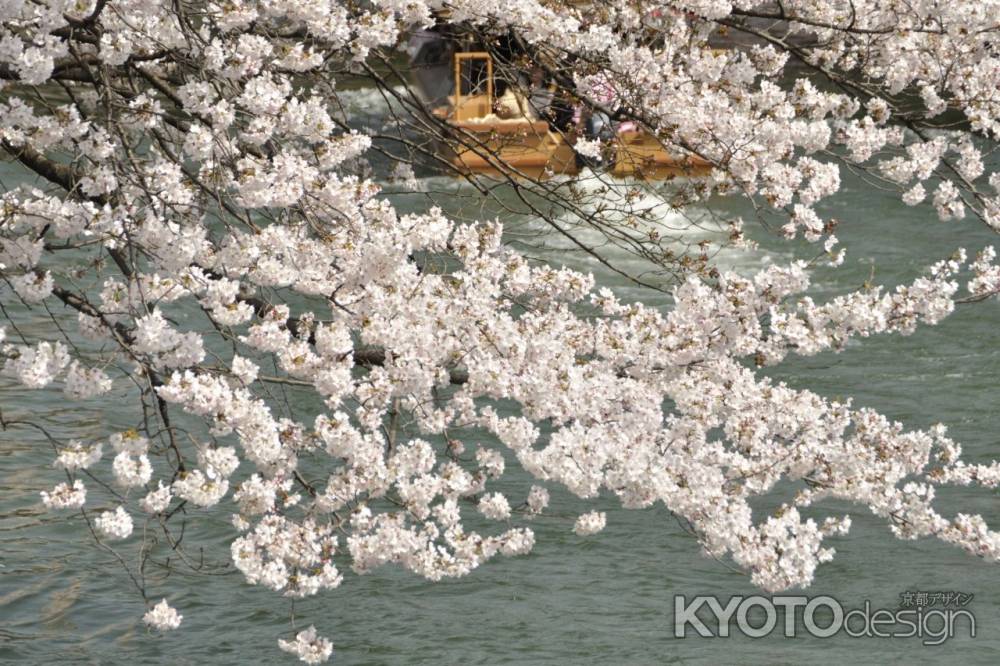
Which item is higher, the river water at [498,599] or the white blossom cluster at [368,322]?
the white blossom cluster at [368,322]

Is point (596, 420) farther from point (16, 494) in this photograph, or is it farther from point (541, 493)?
point (16, 494)

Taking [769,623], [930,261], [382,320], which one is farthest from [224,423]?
[930,261]

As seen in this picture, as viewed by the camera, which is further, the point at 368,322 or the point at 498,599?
the point at 498,599

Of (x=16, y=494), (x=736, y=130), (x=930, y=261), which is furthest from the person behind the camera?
(x=930, y=261)

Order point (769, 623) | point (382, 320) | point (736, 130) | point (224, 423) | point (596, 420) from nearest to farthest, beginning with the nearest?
point (224, 423) → point (382, 320) → point (596, 420) → point (736, 130) → point (769, 623)

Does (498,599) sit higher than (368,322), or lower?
lower

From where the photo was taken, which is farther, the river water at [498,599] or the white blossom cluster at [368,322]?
the river water at [498,599]

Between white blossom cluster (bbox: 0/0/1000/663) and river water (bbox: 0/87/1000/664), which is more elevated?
white blossom cluster (bbox: 0/0/1000/663)

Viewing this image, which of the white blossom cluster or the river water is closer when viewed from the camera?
the white blossom cluster
